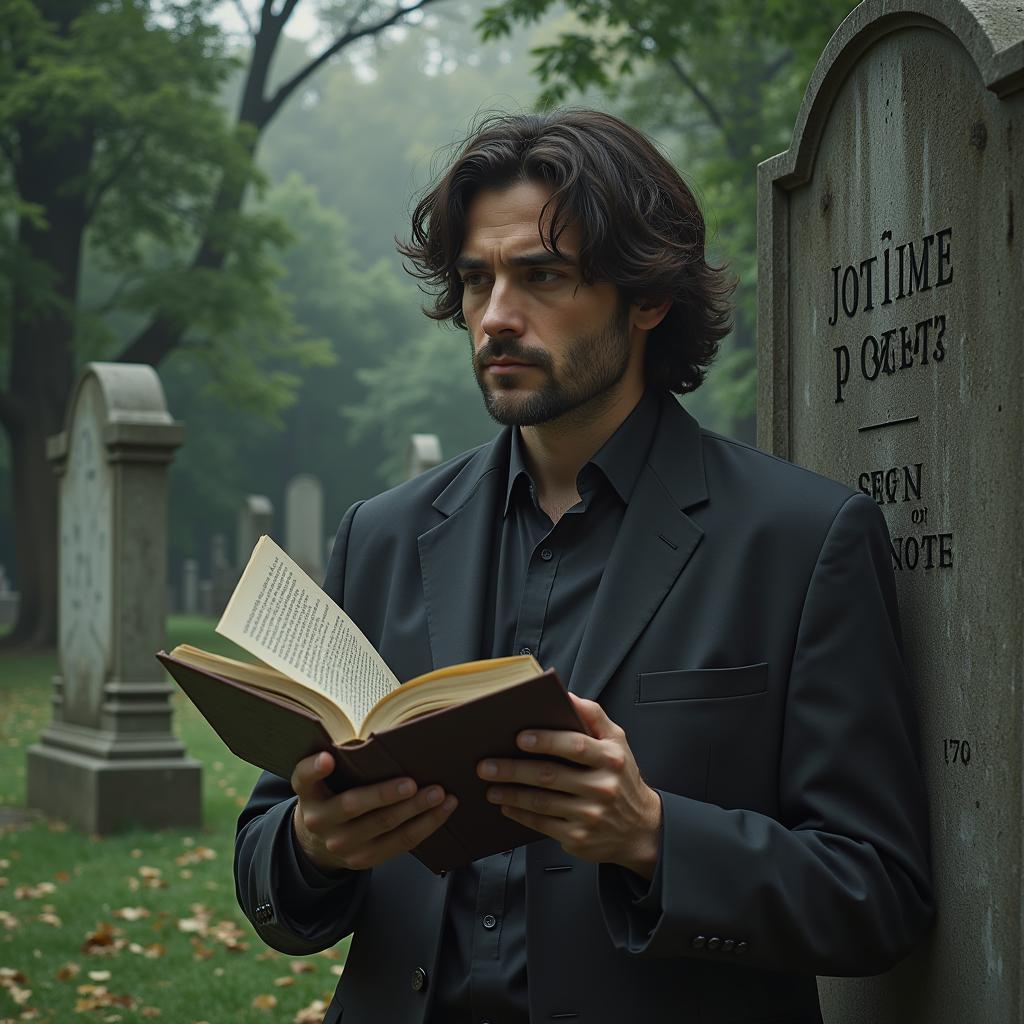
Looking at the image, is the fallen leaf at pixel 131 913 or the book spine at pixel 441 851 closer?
the book spine at pixel 441 851

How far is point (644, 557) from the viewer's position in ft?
8.21

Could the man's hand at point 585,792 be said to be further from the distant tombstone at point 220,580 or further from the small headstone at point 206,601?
the small headstone at point 206,601

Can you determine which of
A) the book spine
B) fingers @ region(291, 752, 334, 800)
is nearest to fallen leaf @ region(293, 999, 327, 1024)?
the book spine

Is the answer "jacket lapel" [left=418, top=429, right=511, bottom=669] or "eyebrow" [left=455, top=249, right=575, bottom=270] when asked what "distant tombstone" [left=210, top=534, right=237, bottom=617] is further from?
"eyebrow" [left=455, top=249, right=575, bottom=270]

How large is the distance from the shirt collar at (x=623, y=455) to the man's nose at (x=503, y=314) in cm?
28

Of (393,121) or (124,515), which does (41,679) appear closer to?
(124,515)

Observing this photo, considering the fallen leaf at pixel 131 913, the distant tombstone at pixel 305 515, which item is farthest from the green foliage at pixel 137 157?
the fallen leaf at pixel 131 913

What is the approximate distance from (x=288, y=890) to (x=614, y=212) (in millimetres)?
1360

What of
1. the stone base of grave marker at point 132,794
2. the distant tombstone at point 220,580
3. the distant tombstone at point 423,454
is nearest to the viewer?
the stone base of grave marker at point 132,794

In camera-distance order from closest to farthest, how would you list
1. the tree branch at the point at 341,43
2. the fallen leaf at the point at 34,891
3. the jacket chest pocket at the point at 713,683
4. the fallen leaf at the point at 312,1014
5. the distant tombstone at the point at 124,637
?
the jacket chest pocket at the point at 713,683 < the fallen leaf at the point at 312,1014 < the fallen leaf at the point at 34,891 < the distant tombstone at the point at 124,637 < the tree branch at the point at 341,43

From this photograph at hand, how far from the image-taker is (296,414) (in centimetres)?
4775

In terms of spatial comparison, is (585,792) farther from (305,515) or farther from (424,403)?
(424,403)

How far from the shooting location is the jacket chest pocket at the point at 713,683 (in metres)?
2.36

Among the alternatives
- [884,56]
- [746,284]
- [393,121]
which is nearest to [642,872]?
[884,56]
